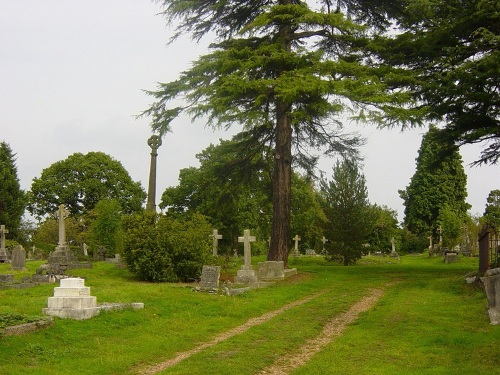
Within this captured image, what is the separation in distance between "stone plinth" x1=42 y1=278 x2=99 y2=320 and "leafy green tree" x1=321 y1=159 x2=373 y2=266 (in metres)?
21.3

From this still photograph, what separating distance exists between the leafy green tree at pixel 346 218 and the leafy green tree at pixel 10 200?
3110 centimetres

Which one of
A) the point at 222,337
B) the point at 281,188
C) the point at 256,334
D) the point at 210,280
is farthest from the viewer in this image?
the point at 281,188

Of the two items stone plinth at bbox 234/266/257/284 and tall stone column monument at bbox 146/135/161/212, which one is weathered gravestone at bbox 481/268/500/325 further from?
tall stone column monument at bbox 146/135/161/212

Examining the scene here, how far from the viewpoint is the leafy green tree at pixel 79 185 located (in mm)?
55688

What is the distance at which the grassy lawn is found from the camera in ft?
29.1

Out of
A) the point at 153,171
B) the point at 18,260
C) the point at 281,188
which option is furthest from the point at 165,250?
the point at 18,260

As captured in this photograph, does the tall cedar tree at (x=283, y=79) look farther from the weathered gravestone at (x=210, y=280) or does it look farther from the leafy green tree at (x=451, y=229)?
the leafy green tree at (x=451, y=229)

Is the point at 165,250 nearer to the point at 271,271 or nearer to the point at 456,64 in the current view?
the point at 271,271

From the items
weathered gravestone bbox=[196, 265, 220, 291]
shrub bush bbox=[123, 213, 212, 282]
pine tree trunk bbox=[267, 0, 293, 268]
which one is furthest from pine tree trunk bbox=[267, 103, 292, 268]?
weathered gravestone bbox=[196, 265, 220, 291]

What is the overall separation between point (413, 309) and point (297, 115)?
9098 millimetres

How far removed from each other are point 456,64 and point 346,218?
13110mm

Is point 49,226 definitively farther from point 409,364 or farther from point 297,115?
point 409,364

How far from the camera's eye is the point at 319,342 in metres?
11.0

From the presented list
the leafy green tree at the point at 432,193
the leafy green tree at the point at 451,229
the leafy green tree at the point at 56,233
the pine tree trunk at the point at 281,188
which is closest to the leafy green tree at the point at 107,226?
the leafy green tree at the point at 56,233
